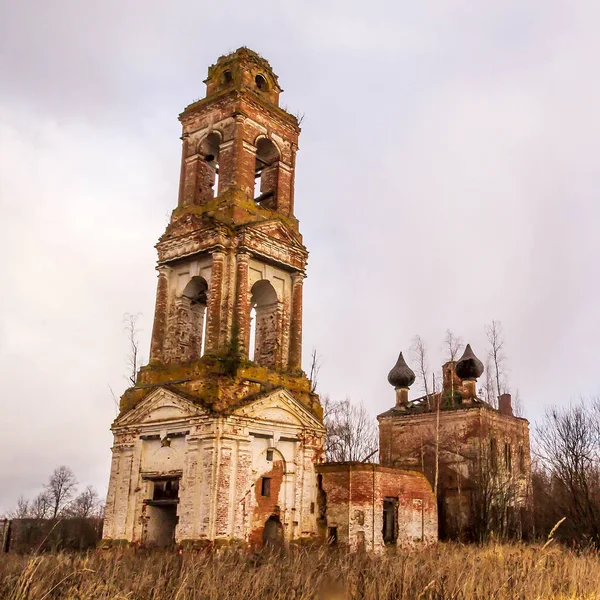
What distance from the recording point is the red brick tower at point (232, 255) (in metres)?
16.2

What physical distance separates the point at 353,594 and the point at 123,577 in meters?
2.18

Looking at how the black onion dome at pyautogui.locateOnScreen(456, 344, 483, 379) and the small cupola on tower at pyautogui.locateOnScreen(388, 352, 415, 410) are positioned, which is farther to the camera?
the small cupola on tower at pyautogui.locateOnScreen(388, 352, 415, 410)

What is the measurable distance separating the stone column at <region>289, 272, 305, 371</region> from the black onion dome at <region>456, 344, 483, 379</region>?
11.3 m

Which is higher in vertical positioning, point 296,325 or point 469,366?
point 469,366

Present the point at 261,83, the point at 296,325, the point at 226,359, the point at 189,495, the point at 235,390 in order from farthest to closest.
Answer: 1. the point at 261,83
2. the point at 296,325
3. the point at 226,359
4. the point at 235,390
5. the point at 189,495

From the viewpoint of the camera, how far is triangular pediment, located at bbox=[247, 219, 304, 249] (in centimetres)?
1728

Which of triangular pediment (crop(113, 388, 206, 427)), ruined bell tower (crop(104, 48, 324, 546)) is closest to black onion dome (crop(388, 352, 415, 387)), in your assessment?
ruined bell tower (crop(104, 48, 324, 546))

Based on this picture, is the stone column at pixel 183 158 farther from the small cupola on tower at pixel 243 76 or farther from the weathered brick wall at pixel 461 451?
the weathered brick wall at pixel 461 451

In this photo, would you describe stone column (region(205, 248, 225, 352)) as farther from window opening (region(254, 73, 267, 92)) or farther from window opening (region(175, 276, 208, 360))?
window opening (region(254, 73, 267, 92))

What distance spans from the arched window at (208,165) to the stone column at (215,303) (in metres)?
2.84

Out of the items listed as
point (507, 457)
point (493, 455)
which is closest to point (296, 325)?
point (493, 455)

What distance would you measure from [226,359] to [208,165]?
6.40m

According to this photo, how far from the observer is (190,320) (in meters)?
17.7

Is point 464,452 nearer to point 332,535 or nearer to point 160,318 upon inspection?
point 332,535
